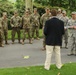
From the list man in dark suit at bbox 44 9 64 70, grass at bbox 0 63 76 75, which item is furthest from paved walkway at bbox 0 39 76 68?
man in dark suit at bbox 44 9 64 70

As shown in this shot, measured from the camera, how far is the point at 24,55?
16453 mm

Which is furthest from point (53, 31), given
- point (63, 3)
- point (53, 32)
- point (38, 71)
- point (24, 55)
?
point (63, 3)

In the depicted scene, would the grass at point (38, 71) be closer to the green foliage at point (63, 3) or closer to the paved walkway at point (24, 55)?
the paved walkway at point (24, 55)

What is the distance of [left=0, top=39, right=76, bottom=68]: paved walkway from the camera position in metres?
14.6

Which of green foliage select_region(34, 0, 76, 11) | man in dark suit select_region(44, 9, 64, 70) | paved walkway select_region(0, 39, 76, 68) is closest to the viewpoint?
man in dark suit select_region(44, 9, 64, 70)

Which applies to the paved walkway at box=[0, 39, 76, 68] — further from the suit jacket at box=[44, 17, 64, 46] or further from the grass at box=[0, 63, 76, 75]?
the suit jacket at box=[44, 17, 64, 46]

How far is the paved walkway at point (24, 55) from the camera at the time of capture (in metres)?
14.6

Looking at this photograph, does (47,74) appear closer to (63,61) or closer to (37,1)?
(63,61)

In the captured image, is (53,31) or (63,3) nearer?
(53,31)

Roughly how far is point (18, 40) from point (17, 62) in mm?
6176

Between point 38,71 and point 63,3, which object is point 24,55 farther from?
point 63,3

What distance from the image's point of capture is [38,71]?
12695 mm

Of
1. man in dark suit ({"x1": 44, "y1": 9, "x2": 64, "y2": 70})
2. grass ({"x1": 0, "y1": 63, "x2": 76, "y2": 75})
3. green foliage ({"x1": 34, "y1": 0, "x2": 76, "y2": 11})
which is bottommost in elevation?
green foliage ({"x1": 34, "y1": 0, "x2": 76, "y2": 11})

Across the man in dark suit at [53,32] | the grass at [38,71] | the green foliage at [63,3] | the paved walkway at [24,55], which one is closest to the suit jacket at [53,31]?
the man in dark suit at [53,32]
